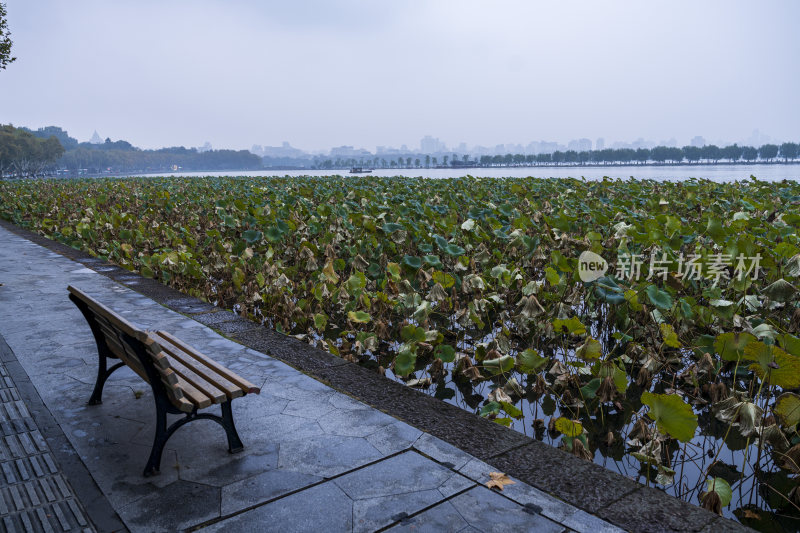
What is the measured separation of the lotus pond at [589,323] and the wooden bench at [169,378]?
1675 mm

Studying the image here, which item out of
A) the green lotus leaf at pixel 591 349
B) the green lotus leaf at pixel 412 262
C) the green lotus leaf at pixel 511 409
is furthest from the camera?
the green lotus leaf at pixel 412 262

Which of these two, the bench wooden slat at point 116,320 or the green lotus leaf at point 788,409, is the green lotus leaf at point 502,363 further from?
the bench wooden slat at point 116,320

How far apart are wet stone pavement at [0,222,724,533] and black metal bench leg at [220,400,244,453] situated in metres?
0.05

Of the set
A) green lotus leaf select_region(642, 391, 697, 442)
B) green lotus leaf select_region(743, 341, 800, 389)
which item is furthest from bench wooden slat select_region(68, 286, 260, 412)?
green lotus leaf select_region(743, 341, 800, 389)

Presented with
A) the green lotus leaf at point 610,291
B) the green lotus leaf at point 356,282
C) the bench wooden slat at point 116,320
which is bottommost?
the green lotus leaf at point 356,282

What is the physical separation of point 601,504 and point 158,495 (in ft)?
6.71

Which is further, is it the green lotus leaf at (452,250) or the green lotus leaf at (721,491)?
the green lotus leaf at (452,250)

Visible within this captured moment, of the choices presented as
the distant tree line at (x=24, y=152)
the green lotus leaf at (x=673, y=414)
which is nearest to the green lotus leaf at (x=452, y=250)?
the green lotus leaf at (x=673, y=414)

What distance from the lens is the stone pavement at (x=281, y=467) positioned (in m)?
2.38

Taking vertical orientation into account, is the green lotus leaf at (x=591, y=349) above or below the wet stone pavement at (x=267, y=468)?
above

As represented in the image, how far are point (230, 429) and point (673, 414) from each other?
7.44ft

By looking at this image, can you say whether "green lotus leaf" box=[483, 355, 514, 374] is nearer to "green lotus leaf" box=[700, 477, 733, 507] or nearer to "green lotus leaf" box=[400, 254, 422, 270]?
"green lotus leaf" box=[700, 477, 733, 507]

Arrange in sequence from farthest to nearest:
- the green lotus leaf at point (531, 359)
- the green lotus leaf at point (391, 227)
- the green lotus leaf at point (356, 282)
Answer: the green lotus leaf at point (391, 227)
the green lotus leaf at point (356, 282)
the green lotus leaf at point (531, 359)

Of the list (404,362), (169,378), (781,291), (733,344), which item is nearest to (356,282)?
(404,362)
